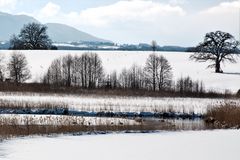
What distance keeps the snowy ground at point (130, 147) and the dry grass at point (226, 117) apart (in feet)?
13.7

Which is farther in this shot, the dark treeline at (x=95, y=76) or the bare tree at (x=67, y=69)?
the bare tree at (x=67, y=69)

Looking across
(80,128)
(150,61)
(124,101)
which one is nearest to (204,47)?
(150,61)

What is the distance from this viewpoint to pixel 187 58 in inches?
3135

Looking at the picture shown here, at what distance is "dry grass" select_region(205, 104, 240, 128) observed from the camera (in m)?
22.4

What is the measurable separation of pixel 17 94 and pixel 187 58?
4465cm

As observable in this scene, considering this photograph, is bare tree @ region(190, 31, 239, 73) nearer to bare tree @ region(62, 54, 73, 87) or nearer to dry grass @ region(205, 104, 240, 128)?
bare tree @ region(62, 54, 73, 87)

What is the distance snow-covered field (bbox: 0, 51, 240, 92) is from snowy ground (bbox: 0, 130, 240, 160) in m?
35.9

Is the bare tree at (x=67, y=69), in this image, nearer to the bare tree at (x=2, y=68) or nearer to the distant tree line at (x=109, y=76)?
the distant tree line at (x=109, y=76)

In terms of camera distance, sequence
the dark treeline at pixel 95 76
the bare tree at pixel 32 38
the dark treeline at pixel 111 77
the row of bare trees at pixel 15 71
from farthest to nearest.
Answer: the bare tree at pixel 32 38, the row of bare trees at pixel 15 71, the dark treeline at pixel 111 77, the dark treeline at pixel 95 76

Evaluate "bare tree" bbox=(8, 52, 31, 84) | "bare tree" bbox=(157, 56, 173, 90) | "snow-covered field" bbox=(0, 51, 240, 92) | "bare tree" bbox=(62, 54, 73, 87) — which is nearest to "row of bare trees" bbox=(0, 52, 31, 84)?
"bare tree" bbox=(8, 52, 31, 84)

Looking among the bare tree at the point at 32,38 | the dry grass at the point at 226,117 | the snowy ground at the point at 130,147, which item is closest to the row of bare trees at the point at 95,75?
the bare tree at the point at 32,38

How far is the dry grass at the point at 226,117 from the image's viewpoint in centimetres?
2239

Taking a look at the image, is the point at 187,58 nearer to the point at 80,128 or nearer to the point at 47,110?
the point at 47,110

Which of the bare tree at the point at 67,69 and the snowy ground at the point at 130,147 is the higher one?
the bare tree at the point at 67,69
